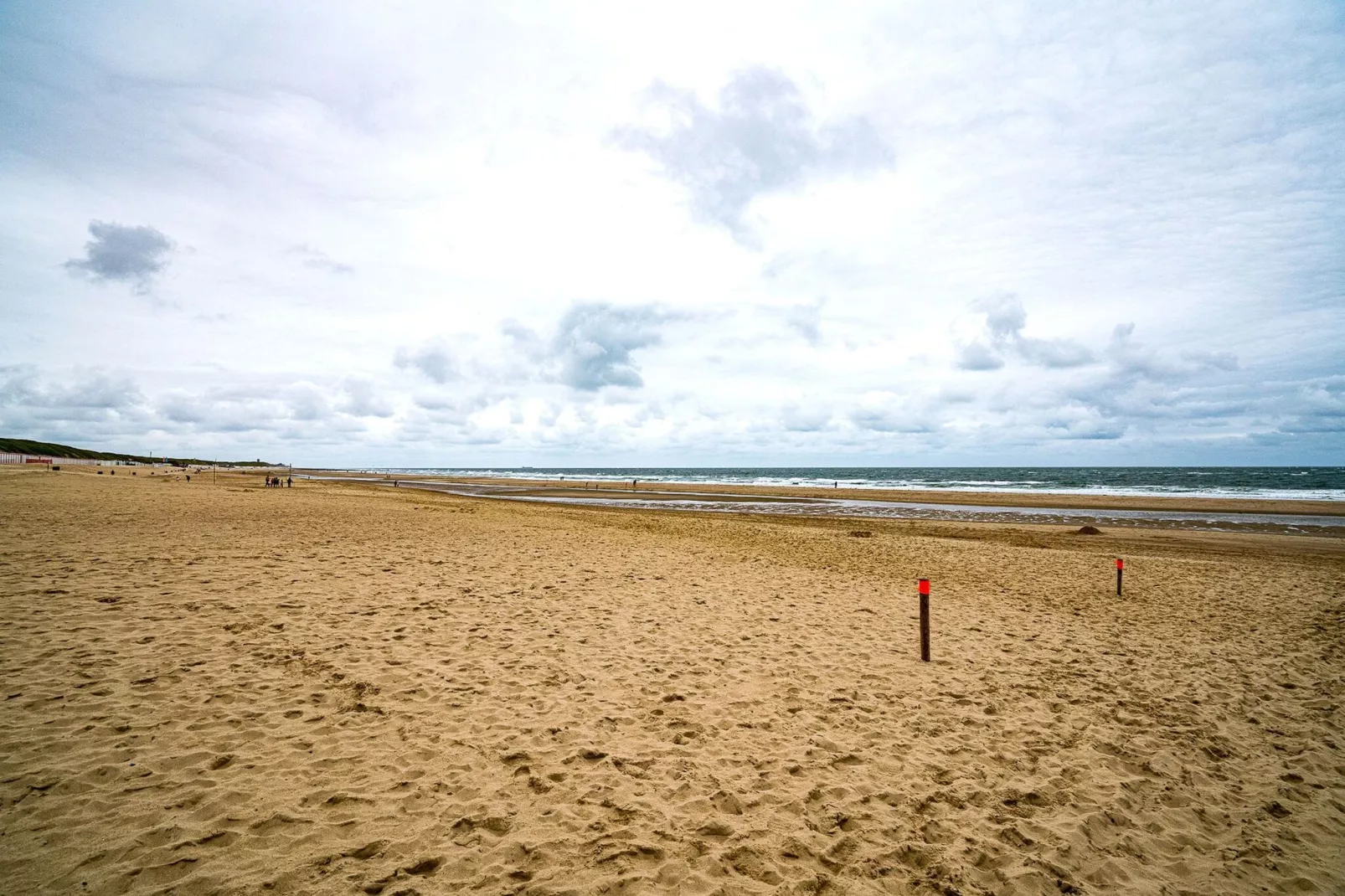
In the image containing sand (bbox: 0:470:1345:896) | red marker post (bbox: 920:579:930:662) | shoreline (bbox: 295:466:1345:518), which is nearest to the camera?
sand (bbox: 0:470:1345:896)

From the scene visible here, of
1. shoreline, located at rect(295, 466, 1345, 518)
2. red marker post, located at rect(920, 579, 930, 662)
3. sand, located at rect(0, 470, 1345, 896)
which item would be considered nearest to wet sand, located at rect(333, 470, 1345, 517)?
shoreline, located at rect(295, 466, 1345, 518)

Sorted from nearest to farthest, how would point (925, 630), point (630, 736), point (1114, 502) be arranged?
point (630, 736), point (925, 630), point (1114, 502)

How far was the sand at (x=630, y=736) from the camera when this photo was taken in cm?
452

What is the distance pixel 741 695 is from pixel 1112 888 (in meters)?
4.11

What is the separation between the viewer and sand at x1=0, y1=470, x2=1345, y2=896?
4.52 meters

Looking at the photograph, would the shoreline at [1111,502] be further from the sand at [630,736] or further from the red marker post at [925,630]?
the red marker post at [925,630]

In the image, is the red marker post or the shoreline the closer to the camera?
the red marker post

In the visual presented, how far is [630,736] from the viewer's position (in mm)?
6492

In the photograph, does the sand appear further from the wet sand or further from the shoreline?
the wet sand

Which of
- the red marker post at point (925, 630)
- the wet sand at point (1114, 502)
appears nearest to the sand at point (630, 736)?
the red marker post at point (925, 630)

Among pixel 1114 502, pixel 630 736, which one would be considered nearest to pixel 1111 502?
pixel 1114 502

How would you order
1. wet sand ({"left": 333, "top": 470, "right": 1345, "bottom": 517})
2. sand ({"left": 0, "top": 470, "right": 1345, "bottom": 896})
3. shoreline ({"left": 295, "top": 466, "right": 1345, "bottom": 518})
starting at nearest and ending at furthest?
1. sand ({"left": 0, "top": 470, "right": 1345, "bottom": 896})
2. shoreline ({"left": 295, "top": 466, "right": 1345, "bottom": 518})
3. wet sand ({"left": 333, "top": 470, "right": 1345, "bottom": 517})

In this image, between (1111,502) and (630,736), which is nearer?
(630,736)

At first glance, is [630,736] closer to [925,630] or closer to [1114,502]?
[925,630]
